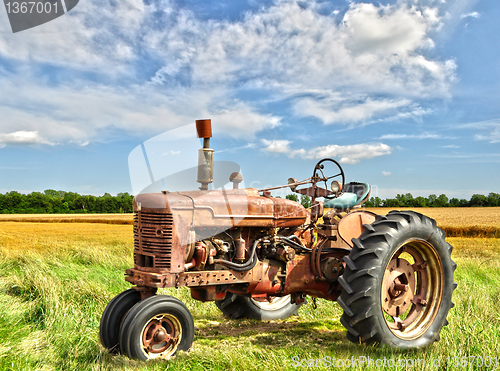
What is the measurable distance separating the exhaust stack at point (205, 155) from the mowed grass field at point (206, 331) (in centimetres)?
162

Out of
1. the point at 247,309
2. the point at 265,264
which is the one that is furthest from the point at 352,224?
the point at 247,309

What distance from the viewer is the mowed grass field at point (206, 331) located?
131 inches

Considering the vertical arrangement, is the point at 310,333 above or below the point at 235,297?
below

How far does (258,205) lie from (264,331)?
169 cm

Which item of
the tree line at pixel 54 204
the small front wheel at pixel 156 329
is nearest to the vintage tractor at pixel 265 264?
the small front wheel at pixel 156 329

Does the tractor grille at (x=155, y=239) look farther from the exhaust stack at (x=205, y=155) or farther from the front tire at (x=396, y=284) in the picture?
the front tire at (x=396, y=284)

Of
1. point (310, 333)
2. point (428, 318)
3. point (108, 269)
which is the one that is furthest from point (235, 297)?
point (108, 269)

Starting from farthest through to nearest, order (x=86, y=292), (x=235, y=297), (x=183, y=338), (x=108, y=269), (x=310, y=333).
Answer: (x=108, y=269)
(x=86, y=292)
(x=235, y=297)
(x=310, y=333)
(x=183, y=338)

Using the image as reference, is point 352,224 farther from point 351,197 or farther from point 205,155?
point 205,155

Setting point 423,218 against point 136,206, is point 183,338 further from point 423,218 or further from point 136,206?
point 423,218

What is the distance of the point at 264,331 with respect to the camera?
469 cm

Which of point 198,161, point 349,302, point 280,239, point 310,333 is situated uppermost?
point 198,161

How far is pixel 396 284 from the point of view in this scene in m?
4.05

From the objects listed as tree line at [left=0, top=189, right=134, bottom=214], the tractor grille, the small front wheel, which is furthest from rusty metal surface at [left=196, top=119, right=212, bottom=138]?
tree line at [left=0, top=189, right=134, bottom=214]
